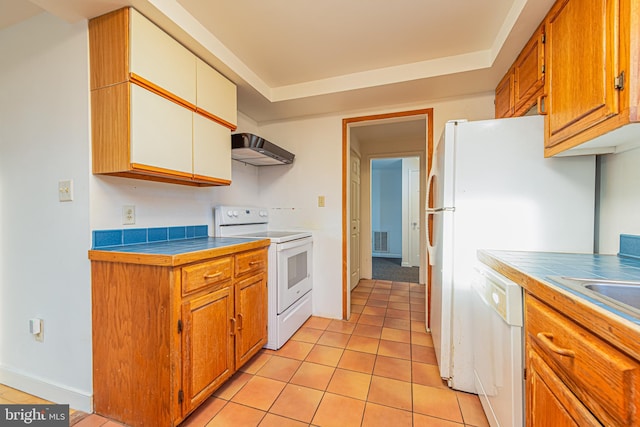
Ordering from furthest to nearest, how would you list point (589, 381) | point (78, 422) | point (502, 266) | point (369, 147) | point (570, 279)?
point (369, 147) < point (78, 422) < point (502, 266) < point (570, 279) < point (589, 381)

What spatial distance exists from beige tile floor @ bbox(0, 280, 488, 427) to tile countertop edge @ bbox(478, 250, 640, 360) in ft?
3.12

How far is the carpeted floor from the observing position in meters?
4.20

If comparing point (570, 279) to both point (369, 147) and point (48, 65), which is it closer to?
point (48, 65)

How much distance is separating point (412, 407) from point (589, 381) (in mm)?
1083

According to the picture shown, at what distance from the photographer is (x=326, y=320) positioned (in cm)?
260

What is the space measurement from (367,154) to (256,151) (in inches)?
93.6

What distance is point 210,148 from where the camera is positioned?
1812 mm

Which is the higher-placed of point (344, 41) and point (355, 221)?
point (344, 41)

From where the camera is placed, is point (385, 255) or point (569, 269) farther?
point (385, 255)

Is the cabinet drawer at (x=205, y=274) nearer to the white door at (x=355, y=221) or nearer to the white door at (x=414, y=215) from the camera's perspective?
the white door at (x=355, y=221)

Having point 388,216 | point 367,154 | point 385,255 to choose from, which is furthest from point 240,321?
point 388,216

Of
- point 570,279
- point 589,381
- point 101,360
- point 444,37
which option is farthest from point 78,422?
point 444,37

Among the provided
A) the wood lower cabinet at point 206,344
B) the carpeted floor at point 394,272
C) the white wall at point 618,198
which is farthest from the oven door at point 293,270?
the carpeted floor at point 394,272

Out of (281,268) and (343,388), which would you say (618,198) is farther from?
(281,268)
